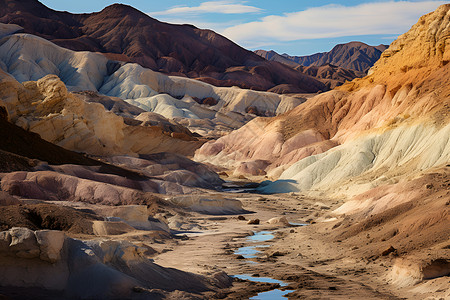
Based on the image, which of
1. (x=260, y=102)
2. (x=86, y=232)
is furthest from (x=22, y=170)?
(x=260, y=102)

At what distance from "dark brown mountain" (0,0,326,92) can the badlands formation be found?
284 feet

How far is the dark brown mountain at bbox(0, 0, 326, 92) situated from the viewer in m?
171

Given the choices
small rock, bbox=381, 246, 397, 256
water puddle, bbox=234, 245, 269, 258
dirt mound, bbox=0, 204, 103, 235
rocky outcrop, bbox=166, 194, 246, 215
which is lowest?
rocky outcrop, bbox=166, 194, 246, 215

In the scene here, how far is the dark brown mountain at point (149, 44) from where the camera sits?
171125 mm

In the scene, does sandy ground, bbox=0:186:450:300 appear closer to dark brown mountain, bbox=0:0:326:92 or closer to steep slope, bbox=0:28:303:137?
steep slope, bbox=0:28:303:137

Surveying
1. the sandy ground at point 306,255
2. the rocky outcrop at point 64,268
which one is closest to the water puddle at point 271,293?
the sandy ground at point 306,255

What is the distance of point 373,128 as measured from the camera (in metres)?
46.6

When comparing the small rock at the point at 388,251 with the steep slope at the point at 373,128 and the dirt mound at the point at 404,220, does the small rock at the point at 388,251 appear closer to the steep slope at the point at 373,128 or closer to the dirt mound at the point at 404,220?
the dirt mound at the point at 404,220

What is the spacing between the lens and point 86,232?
18.4 m

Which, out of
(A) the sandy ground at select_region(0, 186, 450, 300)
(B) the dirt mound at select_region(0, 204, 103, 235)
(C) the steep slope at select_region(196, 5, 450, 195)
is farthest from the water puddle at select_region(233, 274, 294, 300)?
(C) the steep slope at select_region(196, 5, 450, 195)

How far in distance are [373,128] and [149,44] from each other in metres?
142

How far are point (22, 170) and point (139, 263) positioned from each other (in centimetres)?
1849

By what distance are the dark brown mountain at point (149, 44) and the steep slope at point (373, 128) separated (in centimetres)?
9885

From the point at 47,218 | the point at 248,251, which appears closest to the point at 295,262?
the point at 248,251
